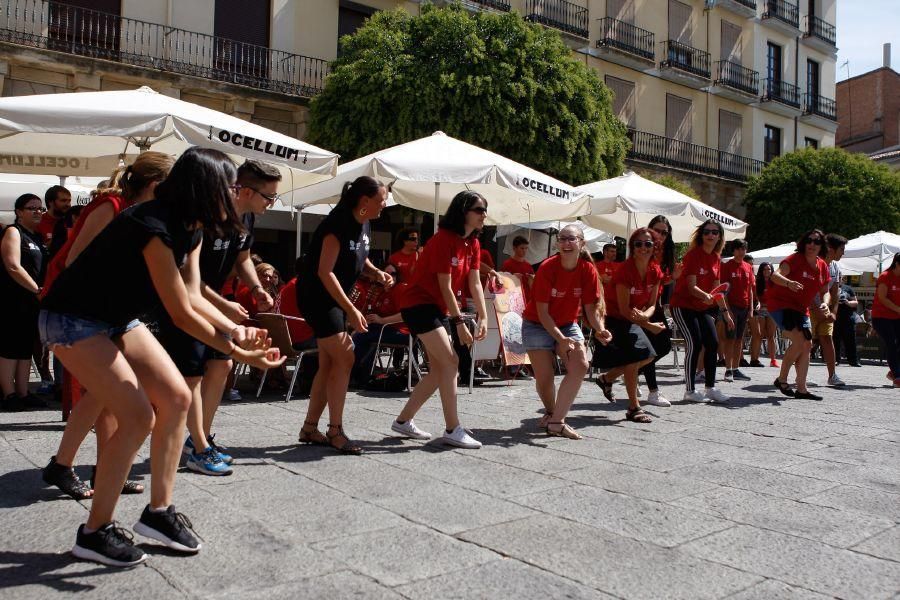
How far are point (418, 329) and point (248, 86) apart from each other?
1553 cm

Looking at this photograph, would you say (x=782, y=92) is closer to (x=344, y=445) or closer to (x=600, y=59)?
(x=600, y=59)

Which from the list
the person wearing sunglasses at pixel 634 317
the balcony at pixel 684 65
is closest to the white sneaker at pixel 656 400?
the person wearing sunglasses at pixel 634 317

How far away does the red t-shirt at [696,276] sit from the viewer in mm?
7992

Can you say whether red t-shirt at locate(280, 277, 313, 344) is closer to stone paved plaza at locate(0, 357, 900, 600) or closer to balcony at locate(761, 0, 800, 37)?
stone paved plaza at locate(0, 357, 900, 600)

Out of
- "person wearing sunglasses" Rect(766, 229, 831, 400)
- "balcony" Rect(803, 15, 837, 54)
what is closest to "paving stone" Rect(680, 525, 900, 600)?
"person wearing sunglasses" Rect(766, 229, 831, 400)

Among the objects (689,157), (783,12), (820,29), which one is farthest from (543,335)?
(820,29)

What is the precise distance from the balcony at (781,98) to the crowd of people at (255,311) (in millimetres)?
24308

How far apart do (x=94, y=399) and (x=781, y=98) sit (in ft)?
113

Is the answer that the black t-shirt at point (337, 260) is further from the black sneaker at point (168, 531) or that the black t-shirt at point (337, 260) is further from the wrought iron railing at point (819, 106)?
the wrought iron railing at point (819, 106)

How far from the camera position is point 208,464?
4418 millimetres

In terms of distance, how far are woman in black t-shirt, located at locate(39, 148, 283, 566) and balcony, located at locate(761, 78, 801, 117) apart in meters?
33.1

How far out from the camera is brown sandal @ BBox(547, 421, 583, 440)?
585 centimetres

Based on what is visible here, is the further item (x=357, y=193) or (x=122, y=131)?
(x=122, y=131)

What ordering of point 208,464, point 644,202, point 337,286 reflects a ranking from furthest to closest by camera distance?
point 644,202, point 337,286, point 208,464
